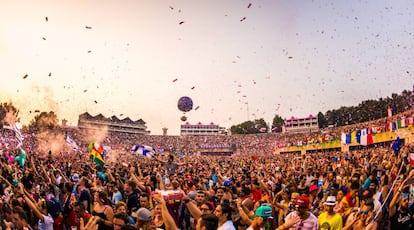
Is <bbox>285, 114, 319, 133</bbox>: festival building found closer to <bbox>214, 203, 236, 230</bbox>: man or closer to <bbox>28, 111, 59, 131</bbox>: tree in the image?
<bbox>28, 111, 59, 131</bbox>: tree

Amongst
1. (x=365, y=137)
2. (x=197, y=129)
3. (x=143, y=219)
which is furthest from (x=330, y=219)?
(x=197, y=129)

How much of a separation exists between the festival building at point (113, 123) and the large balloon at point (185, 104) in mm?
76182

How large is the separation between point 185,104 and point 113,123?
8856 cm

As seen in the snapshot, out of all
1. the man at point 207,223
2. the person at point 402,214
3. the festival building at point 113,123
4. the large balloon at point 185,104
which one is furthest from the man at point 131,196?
the festival building at point 113,123

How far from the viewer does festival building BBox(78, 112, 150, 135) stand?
104 m

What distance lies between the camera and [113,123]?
378ft

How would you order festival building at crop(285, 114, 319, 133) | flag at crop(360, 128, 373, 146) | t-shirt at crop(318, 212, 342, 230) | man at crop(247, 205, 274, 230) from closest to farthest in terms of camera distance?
man at crop(247, 205, 274, 230) < t-shirt at crop(318, 212, 342, 230) < flag at crop(360, 128, 373, 146) < festival building at crop(285, 114, 319, 133)

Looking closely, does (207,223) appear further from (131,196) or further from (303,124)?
(303,124)

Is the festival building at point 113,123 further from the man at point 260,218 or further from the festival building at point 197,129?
the man at point 260,218

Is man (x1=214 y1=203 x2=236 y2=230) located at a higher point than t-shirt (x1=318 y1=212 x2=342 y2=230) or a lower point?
higher

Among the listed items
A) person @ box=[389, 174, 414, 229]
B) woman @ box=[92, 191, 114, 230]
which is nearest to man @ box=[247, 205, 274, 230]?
woman @ box=[92, 191, 114, 230]

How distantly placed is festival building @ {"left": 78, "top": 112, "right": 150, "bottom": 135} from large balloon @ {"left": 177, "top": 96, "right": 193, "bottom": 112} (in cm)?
7618

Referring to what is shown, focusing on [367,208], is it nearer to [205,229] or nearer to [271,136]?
[205,229]

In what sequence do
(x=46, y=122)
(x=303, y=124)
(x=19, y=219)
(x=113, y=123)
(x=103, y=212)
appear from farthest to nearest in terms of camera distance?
(x=303, y=124), (x=113, y=123), (x=46, y=122), (x=103, y=212), (x=19, y=219)
